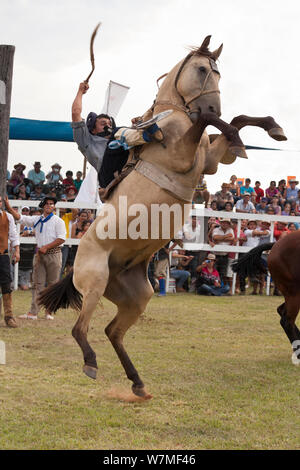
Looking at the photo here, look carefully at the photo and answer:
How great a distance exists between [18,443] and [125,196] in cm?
208

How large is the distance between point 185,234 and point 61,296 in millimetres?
7101

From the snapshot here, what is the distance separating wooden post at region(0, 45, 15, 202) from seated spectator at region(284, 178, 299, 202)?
10662 millimetres

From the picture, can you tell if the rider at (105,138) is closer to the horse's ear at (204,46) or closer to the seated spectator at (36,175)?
the horse's ear at (204,46)

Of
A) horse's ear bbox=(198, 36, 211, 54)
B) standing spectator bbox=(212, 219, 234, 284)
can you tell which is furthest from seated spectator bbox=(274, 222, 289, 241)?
horse's ear bbox=(198, 36, 211, 54)

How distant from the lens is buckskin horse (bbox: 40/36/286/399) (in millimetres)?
4520

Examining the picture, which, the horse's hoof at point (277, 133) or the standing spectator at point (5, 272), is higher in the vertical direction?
the horse's hoof at point (277, 133)

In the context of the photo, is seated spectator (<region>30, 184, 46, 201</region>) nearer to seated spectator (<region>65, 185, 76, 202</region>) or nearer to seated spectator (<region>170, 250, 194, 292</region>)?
seated spectator (<region>65, 185, 76, 202</region>)

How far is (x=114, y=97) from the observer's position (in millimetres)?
10664

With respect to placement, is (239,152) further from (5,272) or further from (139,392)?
(5,272)

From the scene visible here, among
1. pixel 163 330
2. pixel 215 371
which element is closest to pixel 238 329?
pixel 163 330

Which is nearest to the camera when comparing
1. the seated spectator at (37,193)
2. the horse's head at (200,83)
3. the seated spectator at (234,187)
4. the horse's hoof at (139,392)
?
the horse's head at (200,83)

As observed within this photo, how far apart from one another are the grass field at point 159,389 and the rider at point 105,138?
203 cm

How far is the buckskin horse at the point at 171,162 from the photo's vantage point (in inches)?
178

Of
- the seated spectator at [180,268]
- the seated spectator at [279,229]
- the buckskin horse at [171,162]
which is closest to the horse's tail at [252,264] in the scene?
the buckskin horse at [171,162]
